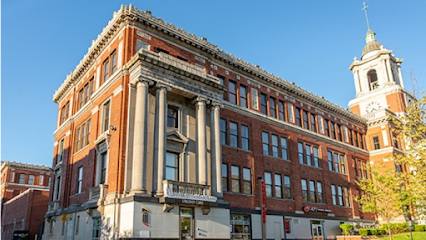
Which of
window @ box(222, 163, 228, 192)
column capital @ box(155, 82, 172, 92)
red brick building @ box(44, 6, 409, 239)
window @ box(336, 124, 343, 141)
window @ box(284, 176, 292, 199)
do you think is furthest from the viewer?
window @ box(336, 124, 343, 141)

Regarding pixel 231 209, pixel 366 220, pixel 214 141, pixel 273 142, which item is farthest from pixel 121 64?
pixel 366 220

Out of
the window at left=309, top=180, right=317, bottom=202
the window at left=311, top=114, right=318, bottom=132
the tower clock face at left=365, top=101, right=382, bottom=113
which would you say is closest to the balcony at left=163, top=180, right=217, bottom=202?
the window at left=309, top=180, right=317, bottom=202

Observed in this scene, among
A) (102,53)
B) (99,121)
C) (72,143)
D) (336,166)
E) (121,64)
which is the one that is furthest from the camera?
(336,166)

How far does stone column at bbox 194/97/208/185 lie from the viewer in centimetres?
2792

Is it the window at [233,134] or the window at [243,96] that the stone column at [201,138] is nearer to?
the window at [233,134]

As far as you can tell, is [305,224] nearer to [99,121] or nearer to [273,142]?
[273,142]

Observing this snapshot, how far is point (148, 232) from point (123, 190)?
347cm

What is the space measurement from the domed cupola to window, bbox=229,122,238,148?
130 ft

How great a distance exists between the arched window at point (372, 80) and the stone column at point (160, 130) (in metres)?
45.7

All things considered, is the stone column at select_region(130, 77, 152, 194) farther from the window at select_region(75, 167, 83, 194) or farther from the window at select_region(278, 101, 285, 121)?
the window at select_region(278, 101, 285, 121)

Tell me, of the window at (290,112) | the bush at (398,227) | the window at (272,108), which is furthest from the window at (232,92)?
the bush at (398,227)

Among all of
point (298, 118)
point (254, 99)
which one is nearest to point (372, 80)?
point (298, 118)

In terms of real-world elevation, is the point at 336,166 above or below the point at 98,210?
above

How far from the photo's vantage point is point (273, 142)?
128ft
